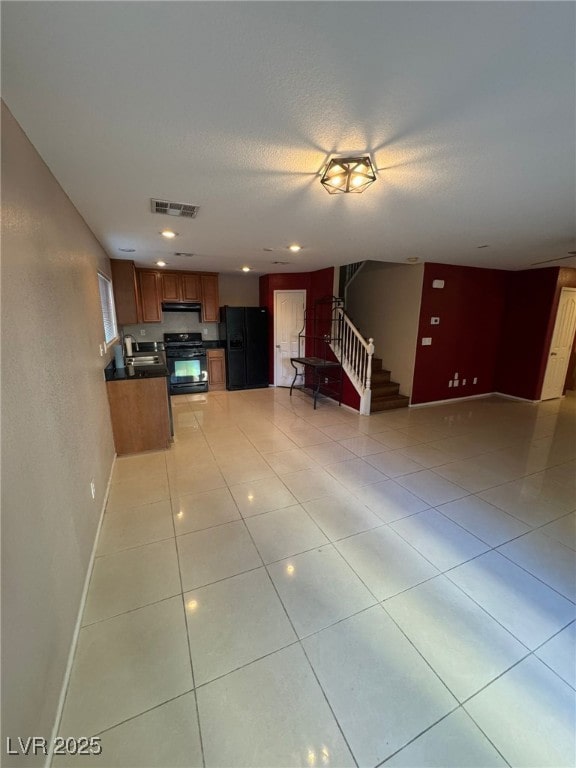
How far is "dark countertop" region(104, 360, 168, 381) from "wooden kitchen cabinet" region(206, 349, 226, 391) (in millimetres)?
2304

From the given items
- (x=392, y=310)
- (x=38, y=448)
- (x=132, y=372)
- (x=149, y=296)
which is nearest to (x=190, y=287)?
(x=149, y=296)

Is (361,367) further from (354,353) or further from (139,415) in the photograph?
(139,415)

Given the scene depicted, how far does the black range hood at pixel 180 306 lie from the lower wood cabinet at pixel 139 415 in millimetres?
2971

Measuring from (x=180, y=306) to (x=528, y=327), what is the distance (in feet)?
21.1

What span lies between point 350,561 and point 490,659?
0.78 metres

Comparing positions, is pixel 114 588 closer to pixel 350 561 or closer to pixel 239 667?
pixel 239 667

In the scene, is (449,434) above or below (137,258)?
below

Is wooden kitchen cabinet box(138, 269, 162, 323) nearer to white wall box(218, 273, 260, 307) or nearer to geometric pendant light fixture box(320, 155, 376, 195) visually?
white wall box(218, 273, 260, 307)

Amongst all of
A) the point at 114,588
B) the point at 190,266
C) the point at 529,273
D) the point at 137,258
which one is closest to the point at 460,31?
the point at 114,588

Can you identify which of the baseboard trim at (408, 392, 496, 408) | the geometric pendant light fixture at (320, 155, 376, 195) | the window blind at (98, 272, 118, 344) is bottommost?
the baseboard trim at (408, 392, 496, 408)

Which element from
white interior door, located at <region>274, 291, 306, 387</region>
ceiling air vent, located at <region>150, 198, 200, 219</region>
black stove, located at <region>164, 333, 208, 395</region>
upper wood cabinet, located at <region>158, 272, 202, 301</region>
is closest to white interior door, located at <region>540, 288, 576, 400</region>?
white interior door, located at <region>274, 291, 306, 387</region>

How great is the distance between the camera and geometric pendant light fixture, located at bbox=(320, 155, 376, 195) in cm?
155

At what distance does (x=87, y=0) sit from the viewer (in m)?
0.77

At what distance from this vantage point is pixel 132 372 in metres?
3.48
